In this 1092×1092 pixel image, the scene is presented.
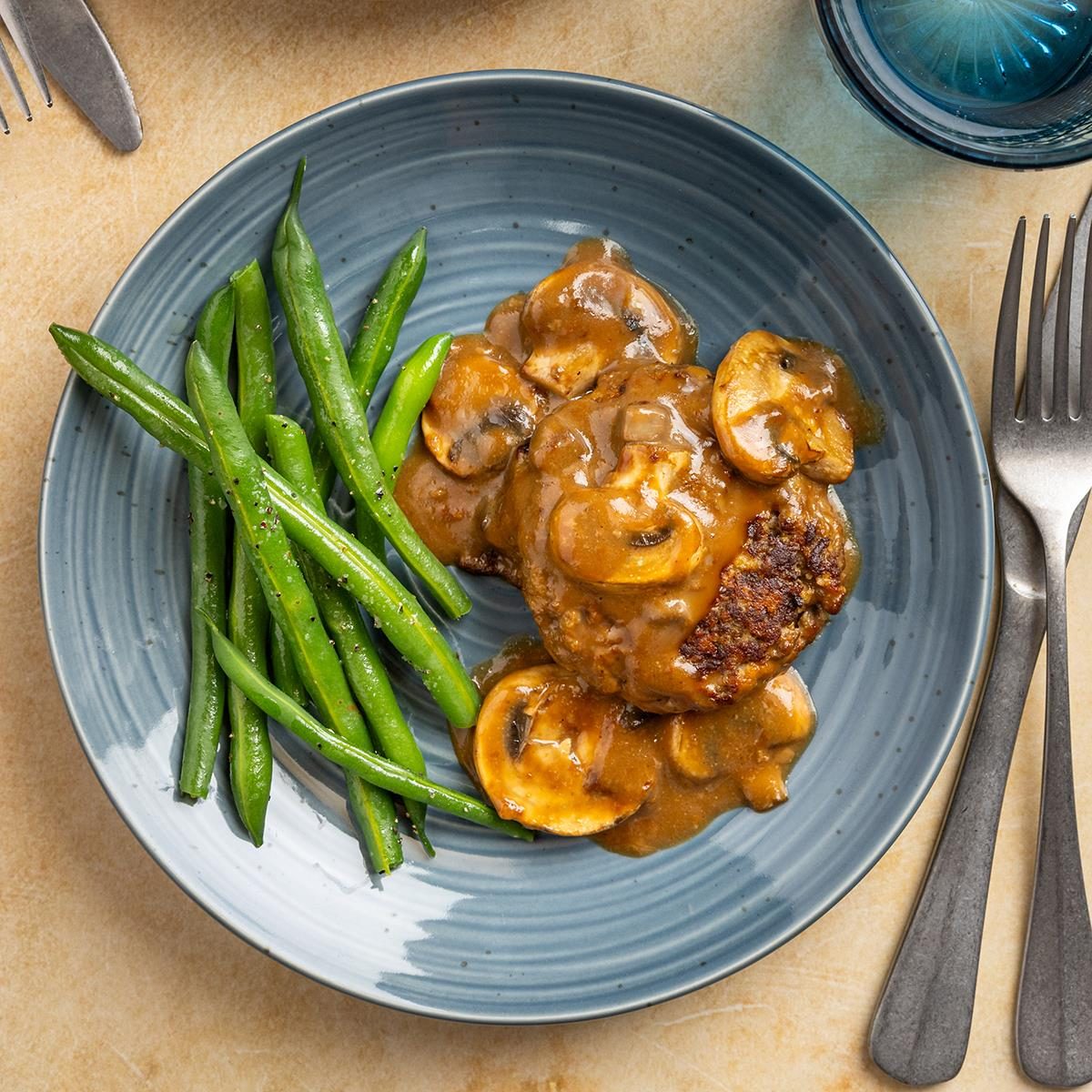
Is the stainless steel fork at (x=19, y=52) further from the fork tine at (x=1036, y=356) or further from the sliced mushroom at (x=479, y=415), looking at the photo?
the fork tine at (x=1036, y=356)

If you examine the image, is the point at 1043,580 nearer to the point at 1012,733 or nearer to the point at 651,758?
the point at 1012,733

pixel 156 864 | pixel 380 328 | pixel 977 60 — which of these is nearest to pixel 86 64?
pixel 380 328

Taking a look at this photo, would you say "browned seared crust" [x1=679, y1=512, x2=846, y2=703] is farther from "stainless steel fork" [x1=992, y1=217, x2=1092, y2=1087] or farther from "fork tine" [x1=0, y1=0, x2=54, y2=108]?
"fork tine" [x1=0, y1=0, x2=54, y2=108]

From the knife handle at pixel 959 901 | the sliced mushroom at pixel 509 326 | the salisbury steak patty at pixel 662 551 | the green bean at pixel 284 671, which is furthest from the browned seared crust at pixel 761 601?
the green bean at pixel 284 671

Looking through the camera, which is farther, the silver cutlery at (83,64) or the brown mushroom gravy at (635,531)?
the silver cutlery at (83,64)

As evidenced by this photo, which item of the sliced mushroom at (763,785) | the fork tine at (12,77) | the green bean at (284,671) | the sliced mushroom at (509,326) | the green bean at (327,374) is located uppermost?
the fork tine at (12,77)

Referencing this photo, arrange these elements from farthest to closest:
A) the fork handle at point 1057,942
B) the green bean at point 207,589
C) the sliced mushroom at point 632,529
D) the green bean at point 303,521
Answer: the fork handle at point 1057,942 < the green bean at point 207,589 < the green bean at point 303,521 < the sliced mushroom at point 632,529
